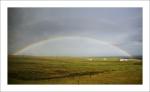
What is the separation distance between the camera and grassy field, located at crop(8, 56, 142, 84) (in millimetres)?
5652

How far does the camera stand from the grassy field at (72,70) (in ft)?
18.5

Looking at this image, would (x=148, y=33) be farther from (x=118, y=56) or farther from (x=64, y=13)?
(x=64, y=13)

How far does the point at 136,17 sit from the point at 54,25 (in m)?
0.82

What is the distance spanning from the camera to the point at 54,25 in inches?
223

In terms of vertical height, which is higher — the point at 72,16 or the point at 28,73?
the point at 72,16

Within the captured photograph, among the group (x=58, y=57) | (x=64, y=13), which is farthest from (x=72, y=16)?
(x=58, y=57)

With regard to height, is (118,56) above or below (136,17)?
below

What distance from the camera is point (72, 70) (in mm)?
5672

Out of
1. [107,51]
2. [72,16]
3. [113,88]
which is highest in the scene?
[72,16]

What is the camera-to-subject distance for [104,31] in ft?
18.6

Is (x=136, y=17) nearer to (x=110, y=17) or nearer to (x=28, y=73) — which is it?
(x=110, y=17)

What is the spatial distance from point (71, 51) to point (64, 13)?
39cm

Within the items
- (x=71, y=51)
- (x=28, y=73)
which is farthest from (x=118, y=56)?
(x=28, y=73)

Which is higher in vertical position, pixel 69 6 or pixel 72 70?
pixel 69 6
